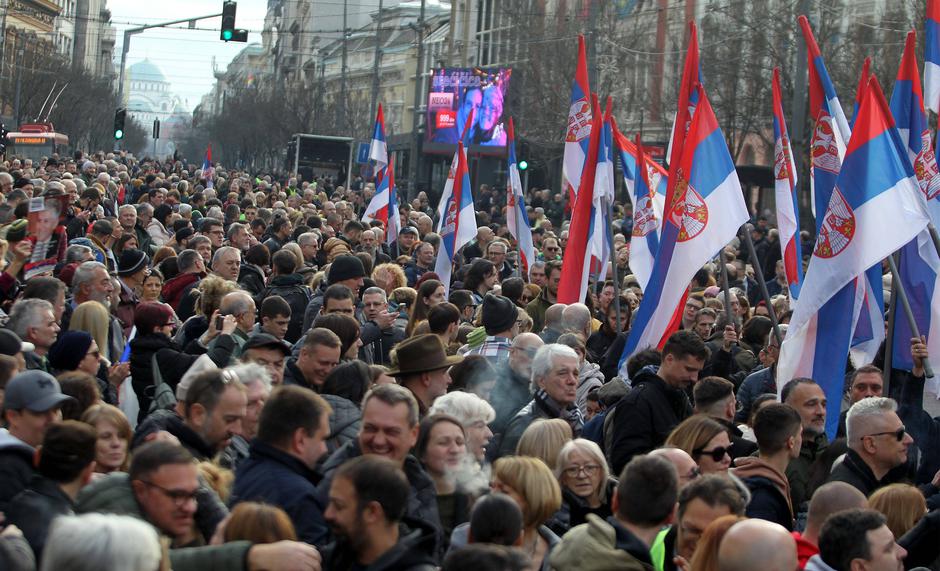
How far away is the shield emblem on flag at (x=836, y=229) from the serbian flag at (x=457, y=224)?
23.1ft

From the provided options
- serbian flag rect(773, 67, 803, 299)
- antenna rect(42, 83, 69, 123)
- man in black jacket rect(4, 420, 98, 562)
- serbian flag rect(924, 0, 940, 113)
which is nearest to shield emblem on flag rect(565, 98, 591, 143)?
serbian flag rect(773, 67, 803, 299)

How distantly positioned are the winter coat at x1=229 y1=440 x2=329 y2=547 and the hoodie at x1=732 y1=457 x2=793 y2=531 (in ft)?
6.54

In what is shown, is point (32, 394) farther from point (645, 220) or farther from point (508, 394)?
point (645, 220)

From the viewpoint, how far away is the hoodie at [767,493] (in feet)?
21.1

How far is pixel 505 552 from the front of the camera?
4270 millimetres

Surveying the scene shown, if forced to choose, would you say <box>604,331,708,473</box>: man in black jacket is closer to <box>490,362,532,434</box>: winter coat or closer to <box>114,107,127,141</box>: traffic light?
<box>490,362,532,434</box>: winter coat

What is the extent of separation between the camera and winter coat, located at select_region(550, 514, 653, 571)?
16.2 feet

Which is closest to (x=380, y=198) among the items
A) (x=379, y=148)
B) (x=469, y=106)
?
(x=379, y=148)

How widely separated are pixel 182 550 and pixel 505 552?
103 cm

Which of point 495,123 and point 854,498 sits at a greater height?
point 495,123

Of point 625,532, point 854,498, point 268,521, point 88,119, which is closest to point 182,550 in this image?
point 268,521

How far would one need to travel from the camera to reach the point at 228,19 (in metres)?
33.1

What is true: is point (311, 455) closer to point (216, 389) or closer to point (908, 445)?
point (216, 389)

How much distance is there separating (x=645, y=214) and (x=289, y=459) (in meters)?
8.50
